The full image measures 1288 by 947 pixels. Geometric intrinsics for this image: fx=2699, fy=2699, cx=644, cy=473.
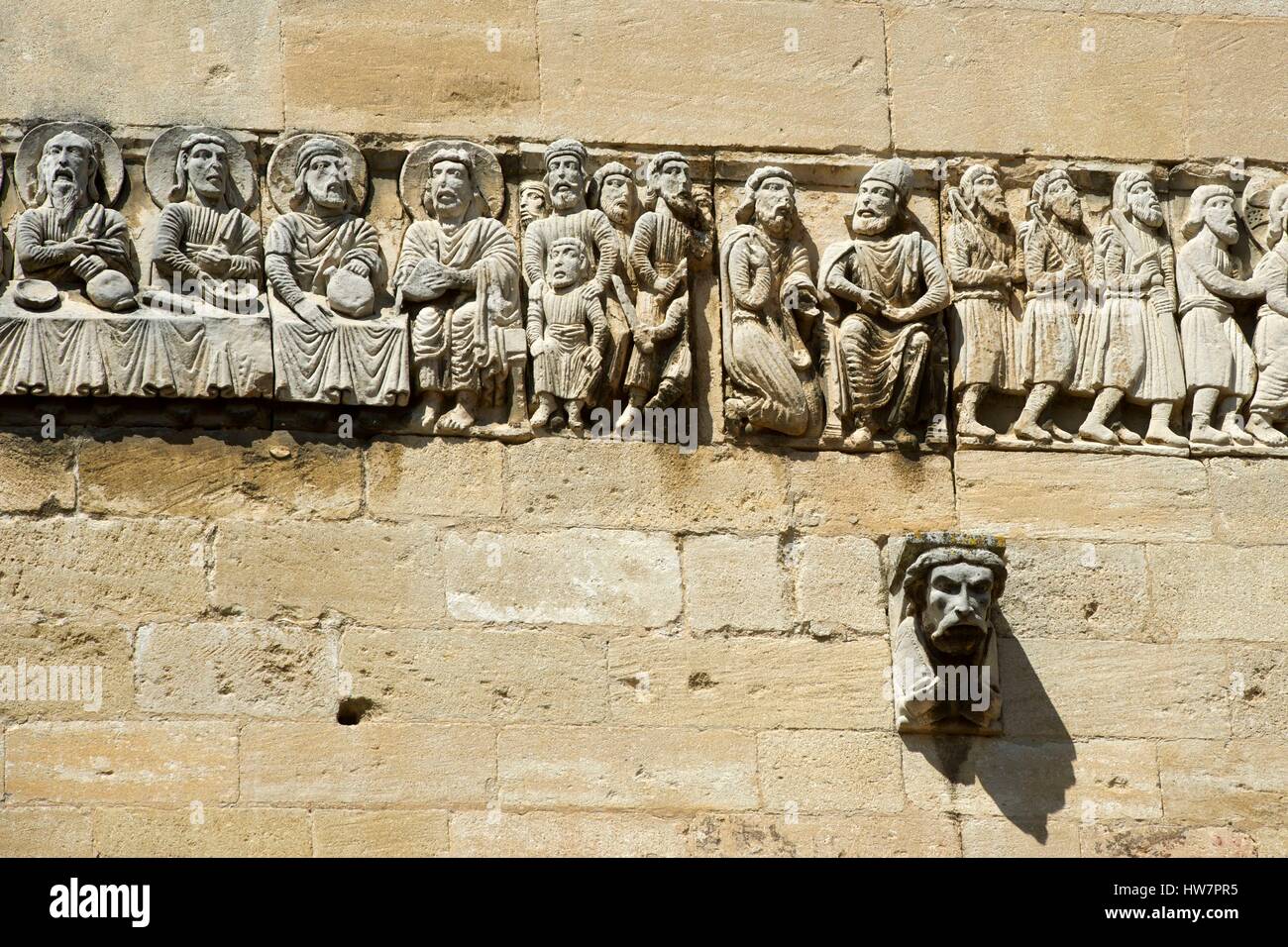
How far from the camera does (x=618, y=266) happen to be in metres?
10.8

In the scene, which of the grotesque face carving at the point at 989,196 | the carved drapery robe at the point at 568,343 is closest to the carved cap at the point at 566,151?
the carved drapery robe at the point at 568,343

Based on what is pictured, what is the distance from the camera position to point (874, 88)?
11.3m

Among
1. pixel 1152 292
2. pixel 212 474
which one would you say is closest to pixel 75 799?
pixel 212 474

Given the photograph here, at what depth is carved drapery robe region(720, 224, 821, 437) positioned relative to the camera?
35.0ft

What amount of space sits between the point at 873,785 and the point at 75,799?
2.96 m

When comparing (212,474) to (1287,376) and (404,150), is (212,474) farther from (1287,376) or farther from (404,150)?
(1287,376)

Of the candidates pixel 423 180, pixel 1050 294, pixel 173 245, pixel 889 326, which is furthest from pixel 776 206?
pixel 173 245

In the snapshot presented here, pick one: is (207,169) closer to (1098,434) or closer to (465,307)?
(465,307)

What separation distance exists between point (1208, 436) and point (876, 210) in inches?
63.9

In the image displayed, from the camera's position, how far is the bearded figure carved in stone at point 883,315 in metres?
10.8

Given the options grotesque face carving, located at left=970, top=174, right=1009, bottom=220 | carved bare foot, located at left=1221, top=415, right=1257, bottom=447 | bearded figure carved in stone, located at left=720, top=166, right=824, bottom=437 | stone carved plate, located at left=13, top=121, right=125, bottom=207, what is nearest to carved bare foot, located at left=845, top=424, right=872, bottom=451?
bearded figure carved in stone, located at left=720, top=166, right=824, bottom=437

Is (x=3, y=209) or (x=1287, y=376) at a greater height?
(x=3, y=209)

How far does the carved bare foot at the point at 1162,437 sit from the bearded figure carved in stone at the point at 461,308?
253cm

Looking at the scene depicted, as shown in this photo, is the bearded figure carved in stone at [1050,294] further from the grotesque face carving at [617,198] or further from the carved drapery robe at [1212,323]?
the grotesque face carving at [617,198]
